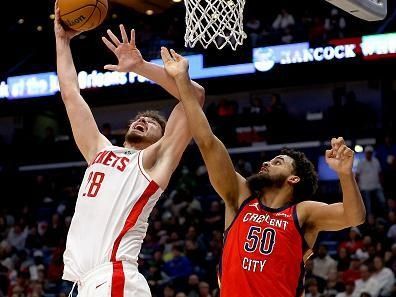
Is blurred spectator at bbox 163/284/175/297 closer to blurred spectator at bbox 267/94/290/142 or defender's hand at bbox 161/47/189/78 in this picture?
blurred spectator at bbox 267/94/290/142

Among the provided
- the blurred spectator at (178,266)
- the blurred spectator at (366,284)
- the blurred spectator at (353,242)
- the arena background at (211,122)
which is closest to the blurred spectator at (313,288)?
the arena background at (211,122)

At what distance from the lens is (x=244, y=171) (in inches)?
536

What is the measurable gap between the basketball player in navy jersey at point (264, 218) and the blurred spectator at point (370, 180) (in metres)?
8.72

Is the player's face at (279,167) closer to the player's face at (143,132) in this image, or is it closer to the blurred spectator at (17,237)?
the player's face at (143,132)

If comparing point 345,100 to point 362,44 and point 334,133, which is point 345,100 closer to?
point 334,133

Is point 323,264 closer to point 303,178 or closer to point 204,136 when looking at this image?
point 303,178

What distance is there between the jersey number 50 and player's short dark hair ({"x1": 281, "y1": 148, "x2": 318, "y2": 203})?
0.36 meters

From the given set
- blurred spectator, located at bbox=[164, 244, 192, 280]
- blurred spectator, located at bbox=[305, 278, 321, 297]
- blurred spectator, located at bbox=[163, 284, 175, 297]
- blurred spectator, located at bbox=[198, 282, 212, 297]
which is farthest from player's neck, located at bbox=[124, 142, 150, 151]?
blurred spectator, located at bbox=[164, 244, 192, 280]

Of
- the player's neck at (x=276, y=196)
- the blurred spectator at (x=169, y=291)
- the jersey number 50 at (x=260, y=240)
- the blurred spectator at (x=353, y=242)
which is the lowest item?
the blurred spectator at (x=169, y=291)

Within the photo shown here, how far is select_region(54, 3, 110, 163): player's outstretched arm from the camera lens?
167 inches

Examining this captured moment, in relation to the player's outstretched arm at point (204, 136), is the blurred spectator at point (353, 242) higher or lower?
lower

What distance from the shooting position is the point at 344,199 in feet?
13.1

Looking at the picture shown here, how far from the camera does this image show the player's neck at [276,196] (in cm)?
437

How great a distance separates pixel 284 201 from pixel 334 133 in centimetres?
1029
